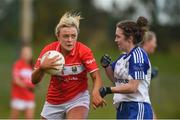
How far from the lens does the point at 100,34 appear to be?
36531 mm

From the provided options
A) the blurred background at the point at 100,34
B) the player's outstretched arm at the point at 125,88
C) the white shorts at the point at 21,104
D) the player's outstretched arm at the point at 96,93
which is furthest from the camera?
the blurred background at the point at 100,34

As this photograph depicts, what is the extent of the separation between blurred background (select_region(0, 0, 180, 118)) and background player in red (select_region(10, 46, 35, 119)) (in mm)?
2638

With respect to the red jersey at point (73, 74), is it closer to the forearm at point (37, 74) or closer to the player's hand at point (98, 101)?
the forearm at point (37, 74)

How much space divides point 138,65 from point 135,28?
0.49 m

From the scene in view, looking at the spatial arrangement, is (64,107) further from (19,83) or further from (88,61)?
(19,83)

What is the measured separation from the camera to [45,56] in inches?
290

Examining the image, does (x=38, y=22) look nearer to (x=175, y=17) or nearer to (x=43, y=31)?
(x=43, y=31)

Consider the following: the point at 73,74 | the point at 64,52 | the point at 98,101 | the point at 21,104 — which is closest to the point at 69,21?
the point at 64,52

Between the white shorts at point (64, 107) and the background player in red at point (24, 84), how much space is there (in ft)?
18.9

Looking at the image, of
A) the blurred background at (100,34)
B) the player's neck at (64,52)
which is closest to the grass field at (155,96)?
the blurred background at (100,34)

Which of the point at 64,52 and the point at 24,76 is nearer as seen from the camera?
the point at 64,52

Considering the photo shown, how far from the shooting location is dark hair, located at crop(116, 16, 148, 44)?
7.23m

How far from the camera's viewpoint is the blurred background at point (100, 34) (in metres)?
18.8

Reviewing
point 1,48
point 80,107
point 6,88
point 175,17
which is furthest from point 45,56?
point 1,48
